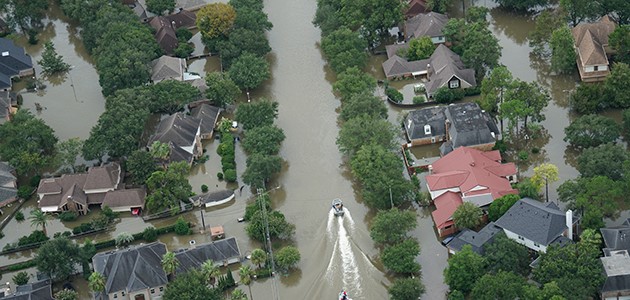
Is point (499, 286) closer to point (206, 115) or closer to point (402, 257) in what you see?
point (402, 257)

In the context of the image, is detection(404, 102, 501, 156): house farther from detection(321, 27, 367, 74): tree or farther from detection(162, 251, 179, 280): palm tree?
detection(162, 251, 179, 280): palm tree

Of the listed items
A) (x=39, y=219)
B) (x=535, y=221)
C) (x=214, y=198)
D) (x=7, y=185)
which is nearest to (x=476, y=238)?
(x=535, y=221)

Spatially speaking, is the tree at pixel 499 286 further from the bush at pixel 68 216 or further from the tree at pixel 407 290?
the bush at pixel 68 216

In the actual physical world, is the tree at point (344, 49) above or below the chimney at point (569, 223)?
above

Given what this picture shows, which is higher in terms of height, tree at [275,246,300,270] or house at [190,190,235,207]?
house at [190,190,235,207]

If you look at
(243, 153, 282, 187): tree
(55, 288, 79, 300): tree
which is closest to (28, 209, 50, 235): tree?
(55, 288, 79, 300): tree

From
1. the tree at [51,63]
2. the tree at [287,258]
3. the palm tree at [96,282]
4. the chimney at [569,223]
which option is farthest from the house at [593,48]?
the tree at [51,63]

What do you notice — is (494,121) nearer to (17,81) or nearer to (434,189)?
(434,189)
